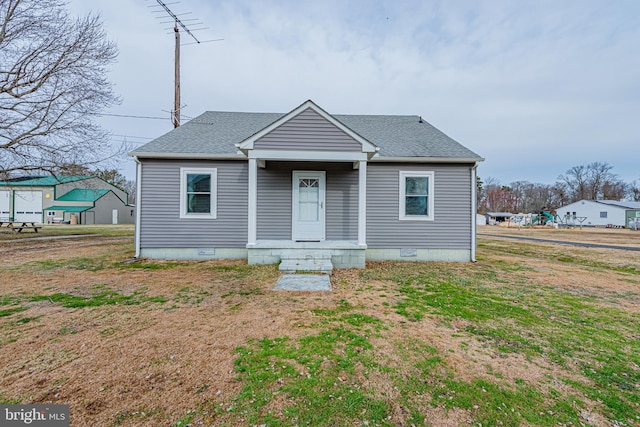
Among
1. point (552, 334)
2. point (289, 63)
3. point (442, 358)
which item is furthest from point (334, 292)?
point (289, 63)

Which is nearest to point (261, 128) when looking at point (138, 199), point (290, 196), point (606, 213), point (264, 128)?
point (264, 128)

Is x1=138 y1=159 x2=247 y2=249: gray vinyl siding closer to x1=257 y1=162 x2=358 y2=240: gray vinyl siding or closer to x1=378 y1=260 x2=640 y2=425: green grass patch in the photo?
x1=257 y1=162 x2=358 y2=240: gray vinyl siding

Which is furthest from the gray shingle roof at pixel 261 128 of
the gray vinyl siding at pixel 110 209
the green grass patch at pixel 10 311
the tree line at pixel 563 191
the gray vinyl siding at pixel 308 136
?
the tree line at pixel 563 191

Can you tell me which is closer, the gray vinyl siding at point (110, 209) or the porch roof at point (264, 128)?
the porch roof at point (264, 128)

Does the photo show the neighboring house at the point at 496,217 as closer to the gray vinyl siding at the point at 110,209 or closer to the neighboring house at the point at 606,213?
the neighboring house at the point at 606,213

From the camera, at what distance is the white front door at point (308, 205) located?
27.2ft

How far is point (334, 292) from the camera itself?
511 cm

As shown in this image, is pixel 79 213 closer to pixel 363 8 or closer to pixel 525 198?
pixel 363 8

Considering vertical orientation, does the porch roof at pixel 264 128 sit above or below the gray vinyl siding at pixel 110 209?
above

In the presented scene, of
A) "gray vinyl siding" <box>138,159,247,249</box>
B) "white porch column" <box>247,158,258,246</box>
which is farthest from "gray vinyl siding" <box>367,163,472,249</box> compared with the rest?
"gray vinyl siding" <box>138,159,247,249</box>

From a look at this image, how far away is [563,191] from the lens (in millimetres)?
56312

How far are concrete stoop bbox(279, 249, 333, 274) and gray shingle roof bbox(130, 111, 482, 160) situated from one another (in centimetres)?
354

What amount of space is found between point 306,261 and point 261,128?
485cm

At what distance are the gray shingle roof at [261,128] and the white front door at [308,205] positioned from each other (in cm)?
198
